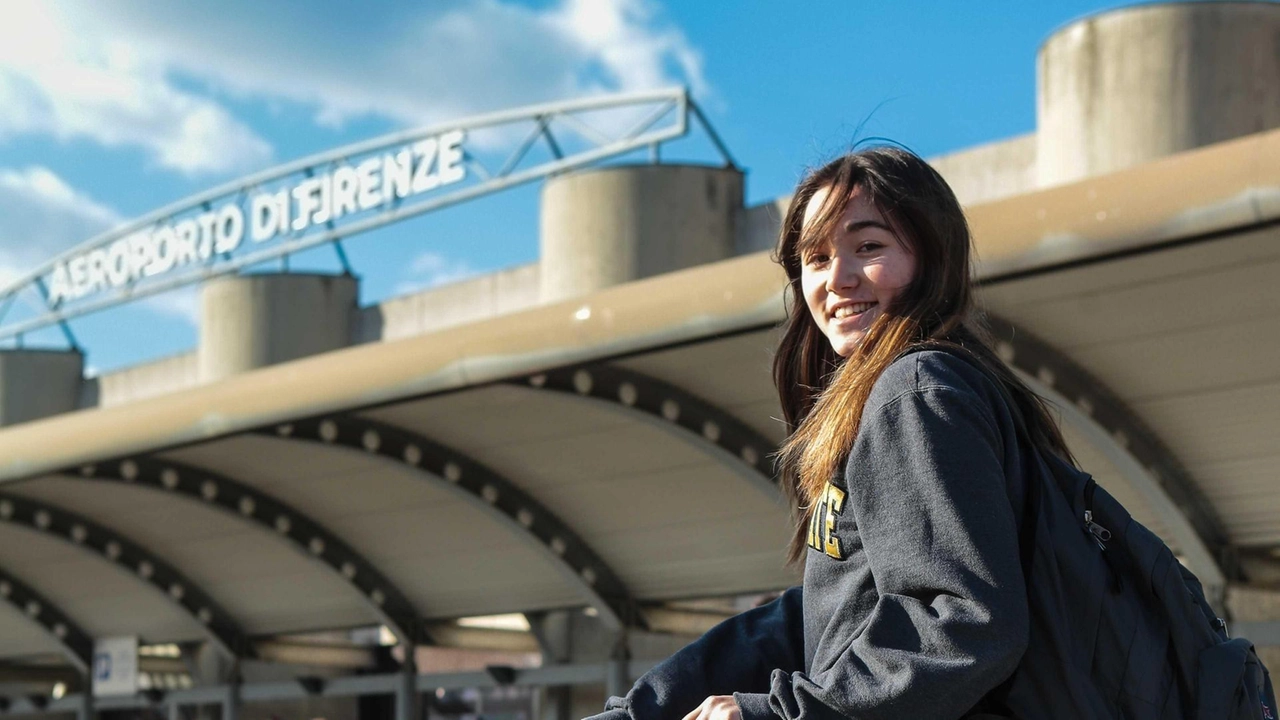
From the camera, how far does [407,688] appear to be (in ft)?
48.3

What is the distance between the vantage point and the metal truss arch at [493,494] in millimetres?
11398

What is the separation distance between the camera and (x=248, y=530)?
14164 mm

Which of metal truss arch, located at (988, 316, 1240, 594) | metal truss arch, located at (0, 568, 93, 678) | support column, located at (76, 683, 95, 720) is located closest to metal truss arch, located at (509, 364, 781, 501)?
metal truss arch, located at (988, 316, 1240, 594)

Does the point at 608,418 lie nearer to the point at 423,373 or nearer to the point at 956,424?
the point at 423,373

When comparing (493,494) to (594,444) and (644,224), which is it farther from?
(644,224)

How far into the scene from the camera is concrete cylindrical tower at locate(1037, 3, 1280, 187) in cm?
1002

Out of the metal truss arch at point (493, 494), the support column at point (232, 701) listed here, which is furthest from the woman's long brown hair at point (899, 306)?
the support column at point (232, 701)

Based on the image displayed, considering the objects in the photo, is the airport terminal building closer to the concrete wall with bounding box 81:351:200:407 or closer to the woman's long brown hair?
the concrete wall with bounding box 81:351:200:407

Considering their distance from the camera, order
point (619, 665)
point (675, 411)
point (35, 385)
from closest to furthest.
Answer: point (675, 411) → point (619, 665) → point (35, 385)

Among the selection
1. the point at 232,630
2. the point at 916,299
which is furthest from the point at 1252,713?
the point at 232,630

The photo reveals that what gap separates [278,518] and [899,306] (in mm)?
12060

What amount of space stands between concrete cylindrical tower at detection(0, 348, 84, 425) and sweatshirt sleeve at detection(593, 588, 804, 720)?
66.4 ft

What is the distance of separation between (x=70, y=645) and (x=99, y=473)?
208 inches

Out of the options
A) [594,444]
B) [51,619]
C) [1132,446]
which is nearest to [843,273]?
[1132,446]
